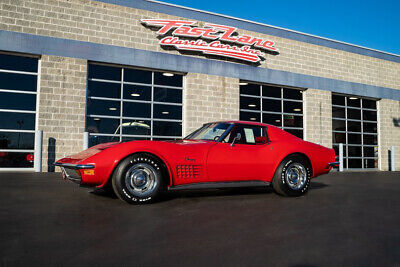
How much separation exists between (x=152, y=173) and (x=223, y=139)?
1336mm

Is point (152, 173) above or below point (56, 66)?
below

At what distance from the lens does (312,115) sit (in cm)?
1547

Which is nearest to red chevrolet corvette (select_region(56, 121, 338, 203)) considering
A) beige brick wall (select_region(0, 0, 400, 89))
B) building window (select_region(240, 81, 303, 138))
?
beige brick wall (select_region(0, 0, 400, 89))

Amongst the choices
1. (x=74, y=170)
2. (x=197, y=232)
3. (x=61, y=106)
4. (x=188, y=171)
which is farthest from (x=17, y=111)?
(x=197, y=232)

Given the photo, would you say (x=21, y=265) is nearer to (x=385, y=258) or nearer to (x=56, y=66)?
(x=385, y=258)

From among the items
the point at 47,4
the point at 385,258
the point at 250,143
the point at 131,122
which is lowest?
the point at 385,258

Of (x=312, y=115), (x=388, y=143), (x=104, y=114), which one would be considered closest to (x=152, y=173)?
(x=104, y=114)

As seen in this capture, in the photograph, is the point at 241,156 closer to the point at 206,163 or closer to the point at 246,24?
the point at 206,163

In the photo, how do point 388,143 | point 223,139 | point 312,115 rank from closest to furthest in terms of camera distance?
point 223,139 < point 312,115 < point 388,143

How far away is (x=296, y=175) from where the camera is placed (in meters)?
5.81

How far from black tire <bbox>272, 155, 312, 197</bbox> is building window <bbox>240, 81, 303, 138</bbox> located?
8.27 metres

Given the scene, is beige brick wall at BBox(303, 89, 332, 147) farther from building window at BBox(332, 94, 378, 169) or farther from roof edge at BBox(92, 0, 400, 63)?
→ roof edge at BBox(92, 0, 400, 63)

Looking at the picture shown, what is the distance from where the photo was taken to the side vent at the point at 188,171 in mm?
4777

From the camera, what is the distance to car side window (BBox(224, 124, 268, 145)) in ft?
18.1
